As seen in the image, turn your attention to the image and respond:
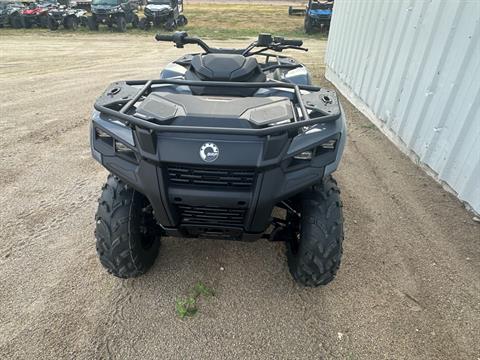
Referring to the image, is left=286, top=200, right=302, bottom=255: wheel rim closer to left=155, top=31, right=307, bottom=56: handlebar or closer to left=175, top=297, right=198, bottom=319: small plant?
left=175, top=297, right=198, bottom=319: small plant

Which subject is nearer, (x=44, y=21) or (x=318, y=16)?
(x=318, y=16)

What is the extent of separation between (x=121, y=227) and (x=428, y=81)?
3.26m

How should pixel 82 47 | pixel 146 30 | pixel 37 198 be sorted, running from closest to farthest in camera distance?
pixel 37 198, pixel 82 47, pixel 146 30

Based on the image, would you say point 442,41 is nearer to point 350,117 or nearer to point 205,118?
point 350,117

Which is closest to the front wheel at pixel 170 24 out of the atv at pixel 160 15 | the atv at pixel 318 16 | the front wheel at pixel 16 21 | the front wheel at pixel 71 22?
the atv at pixel 160 15

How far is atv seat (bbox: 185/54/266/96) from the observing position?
211 cm

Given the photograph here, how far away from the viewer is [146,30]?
17031 mm

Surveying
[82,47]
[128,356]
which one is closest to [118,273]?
[128,356]

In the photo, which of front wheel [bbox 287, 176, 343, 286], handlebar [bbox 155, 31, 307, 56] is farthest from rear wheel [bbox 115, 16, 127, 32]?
front wheel [bbox 287, 176, 343, 286]

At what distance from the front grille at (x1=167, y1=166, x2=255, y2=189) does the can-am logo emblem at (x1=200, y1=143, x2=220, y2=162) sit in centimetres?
7

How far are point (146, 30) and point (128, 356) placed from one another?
58.3 ft

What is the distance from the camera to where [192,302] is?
2.08m

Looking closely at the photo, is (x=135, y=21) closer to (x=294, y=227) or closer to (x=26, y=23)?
(x=26, y=23)

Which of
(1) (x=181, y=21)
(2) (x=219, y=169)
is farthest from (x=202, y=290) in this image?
(1) (x=181, y=21)
